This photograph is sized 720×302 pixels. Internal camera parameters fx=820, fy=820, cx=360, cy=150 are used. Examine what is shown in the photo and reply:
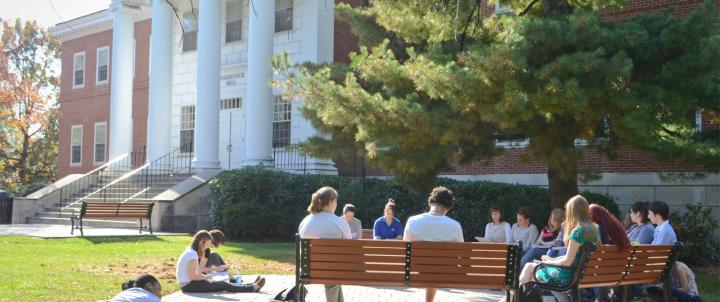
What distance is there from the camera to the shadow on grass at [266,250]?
15492 mm

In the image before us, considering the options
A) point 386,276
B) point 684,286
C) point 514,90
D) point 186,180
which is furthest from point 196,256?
point 186,180

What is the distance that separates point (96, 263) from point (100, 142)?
78.0 ft

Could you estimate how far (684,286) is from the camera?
9.73 m

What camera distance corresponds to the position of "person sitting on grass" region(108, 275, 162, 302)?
250 inches

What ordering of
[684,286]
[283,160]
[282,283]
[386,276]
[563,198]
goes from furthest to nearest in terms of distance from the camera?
[283,160]
[563,198]
[282,283]
[684,286]
[386,276]

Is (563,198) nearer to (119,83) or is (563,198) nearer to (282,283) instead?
(282,283)

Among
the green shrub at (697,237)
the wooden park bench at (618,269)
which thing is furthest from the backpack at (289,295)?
the green shrub at (697,237)

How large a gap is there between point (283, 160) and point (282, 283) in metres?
13.5

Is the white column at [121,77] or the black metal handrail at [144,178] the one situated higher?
the white column at [121,77]

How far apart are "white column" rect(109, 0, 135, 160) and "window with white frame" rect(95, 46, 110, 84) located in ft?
21.1

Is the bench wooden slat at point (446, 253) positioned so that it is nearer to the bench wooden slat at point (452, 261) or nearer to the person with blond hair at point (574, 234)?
the bench wooden slat at point (452, 261)

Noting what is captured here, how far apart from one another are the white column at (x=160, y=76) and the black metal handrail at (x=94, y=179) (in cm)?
246

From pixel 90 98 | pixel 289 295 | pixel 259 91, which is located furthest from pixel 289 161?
pixel 289 295

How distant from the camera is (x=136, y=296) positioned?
640 centimetres
